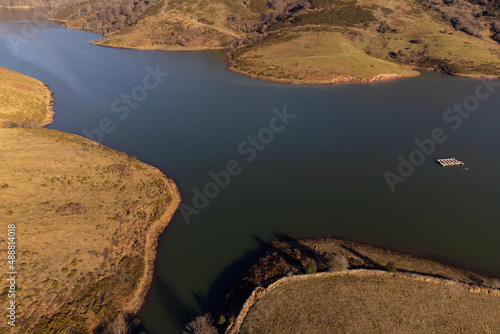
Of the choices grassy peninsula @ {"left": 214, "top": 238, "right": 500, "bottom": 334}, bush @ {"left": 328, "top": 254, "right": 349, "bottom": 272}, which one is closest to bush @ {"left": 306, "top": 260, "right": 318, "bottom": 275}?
grassy peninsula @ {"left": 214, "top": 238, "right": 500, "bottom": 334}

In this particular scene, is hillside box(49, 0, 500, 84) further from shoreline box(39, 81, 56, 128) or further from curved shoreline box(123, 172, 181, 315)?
curved shoreline box(123, 172, 181, 315)

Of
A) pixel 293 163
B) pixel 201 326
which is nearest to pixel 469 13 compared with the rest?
pixel 293 163

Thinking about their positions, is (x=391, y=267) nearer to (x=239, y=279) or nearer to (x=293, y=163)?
(x=239, y=279)

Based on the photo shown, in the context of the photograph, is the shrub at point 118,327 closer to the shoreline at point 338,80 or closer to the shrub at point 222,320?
the shrub at point 222,320

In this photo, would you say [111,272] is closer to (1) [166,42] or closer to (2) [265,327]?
(2) [265,327]

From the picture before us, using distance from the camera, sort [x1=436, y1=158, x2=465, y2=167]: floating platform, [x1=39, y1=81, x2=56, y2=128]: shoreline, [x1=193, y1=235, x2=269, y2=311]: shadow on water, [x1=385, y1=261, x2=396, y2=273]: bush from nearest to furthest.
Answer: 1. [x1=193, y1=235, x2=269, y2=311]: shadow on water
2. [x1=385, y1=261, x2=396, y2=273]: bush
3. [x1=436, y1=158, x2=465, y2=167]: floating platform
4. [x1=39, y1=81, x2=56, y2=128]: shoreline

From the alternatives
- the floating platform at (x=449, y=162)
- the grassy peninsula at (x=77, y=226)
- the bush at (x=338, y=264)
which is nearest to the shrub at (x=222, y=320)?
the grassy peninsula at (x=77, y=226)
